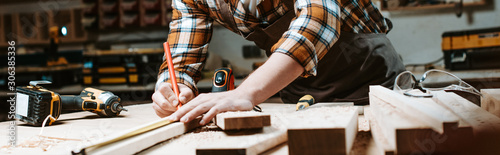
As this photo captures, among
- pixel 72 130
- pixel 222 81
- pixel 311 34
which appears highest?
pixel 311 34

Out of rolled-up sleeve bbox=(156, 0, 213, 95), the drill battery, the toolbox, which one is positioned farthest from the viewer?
the toolbox

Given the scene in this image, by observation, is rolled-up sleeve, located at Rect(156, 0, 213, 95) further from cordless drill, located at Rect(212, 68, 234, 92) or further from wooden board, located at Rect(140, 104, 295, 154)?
wooden board, located at Rect(140, 104, 295, 154)

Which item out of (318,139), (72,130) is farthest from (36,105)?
(318,139)

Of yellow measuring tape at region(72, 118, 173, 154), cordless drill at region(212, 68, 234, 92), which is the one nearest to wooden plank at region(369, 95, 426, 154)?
yellow measuring tape at region(72, 118, 173, 154)

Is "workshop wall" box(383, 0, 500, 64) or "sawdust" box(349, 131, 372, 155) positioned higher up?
"workshop wall" box(383, 0, 500, 64)

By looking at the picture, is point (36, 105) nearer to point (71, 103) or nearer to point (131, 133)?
point (71, 103)

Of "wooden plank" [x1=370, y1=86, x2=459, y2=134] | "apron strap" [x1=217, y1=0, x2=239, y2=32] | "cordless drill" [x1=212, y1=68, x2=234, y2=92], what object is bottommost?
"wooden plank" [x1=370, y1=86, x2=459, y2=134]

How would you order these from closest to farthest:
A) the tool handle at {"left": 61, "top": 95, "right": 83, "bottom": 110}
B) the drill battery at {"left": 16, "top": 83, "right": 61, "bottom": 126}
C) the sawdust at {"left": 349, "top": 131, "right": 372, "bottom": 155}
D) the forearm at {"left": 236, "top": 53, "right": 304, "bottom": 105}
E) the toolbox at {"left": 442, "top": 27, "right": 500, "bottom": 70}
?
the sawdust at {"left": 349, "top": 131, "right": 372, "bottom": 155} → the forearm at {"left": 236, "top": 53, "right": 304, "bottom": 105} → the drill battery at {"left": 16, "top": 83, "right": 61, "bottom": 126} → the tool handle at {"left": 61, "top": 95, "right": 83, "bottom": 110} → the toolbox at {"left": 442, "top": 27, "right": 500, "bottom": 70}

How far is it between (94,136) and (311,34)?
0.58 m

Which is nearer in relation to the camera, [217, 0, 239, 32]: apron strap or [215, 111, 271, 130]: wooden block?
[215, 111, 271, 130]: wooden block

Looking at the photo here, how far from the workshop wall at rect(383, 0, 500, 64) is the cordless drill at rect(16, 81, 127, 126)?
283 centimetres

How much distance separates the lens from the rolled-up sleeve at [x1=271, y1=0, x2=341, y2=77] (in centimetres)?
100

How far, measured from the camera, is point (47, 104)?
3.68ft

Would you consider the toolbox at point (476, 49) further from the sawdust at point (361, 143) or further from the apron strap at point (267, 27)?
the sawdust at point (361, 143)
